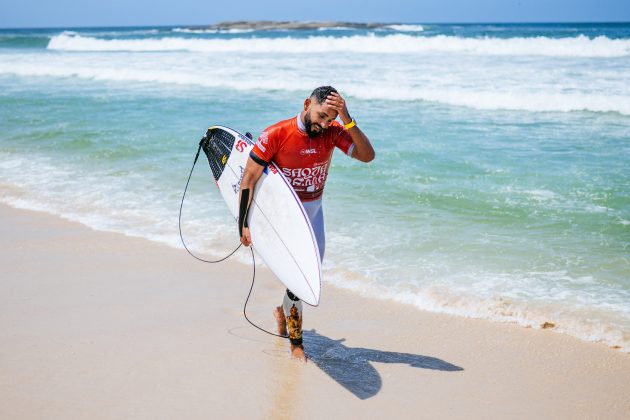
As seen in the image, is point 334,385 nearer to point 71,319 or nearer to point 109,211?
point 71,319

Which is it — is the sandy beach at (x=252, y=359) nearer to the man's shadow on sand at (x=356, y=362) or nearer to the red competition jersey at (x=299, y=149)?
the man's shadow on sand at (x=356, y=362)

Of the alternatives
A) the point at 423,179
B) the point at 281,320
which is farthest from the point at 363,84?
the point at 281,320

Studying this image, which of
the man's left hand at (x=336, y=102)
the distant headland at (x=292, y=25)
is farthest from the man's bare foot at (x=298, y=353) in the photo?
the distant headland at (x=292, y=25)

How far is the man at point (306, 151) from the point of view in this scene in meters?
3.05

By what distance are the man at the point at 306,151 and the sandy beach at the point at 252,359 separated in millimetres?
442

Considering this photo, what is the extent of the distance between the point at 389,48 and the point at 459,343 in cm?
3011

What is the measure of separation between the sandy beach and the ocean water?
0.44m

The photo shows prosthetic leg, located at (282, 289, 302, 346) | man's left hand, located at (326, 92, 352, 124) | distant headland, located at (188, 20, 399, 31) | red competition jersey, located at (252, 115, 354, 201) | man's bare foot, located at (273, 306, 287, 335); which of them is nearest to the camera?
man's left hand, located at (326, 92, 352, 124)

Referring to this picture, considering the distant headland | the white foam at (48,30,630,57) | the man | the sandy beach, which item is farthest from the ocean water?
the distant headland

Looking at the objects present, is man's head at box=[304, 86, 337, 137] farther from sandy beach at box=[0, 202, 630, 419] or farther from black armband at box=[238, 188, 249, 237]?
sandy beach at box=[0, 202, 630, 419]

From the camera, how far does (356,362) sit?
351 centimetres

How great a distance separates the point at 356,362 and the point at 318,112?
1.56 metres

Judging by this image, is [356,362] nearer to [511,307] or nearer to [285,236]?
[285,236]

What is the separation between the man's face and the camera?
9.90 ft
